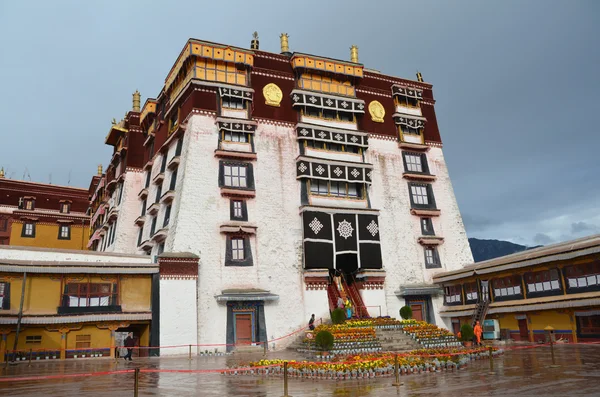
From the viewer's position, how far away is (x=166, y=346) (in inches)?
990

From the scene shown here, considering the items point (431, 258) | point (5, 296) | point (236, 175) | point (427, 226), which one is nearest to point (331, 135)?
point (236, 175)

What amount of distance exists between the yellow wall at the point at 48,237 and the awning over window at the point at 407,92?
3799 centimetres

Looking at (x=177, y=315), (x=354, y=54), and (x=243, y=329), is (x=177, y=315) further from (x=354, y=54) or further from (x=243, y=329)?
(x=354, y=54)

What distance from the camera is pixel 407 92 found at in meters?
38.8

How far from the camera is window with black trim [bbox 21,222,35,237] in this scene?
49.6 m

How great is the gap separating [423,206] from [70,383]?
2769cm

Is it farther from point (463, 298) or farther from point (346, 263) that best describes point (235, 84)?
point (463, 298)

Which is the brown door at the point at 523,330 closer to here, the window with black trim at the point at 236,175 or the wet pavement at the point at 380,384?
the wet pavement at the point at 380,384

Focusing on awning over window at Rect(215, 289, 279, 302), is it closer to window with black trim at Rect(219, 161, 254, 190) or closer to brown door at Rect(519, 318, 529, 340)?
window with black trim at Rect(219, 161, 254, 190)

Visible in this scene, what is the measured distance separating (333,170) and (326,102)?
534cm

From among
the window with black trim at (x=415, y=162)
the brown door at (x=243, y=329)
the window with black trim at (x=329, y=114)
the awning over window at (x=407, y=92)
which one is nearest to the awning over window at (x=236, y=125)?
the window with black trim at (x=329, y=114)

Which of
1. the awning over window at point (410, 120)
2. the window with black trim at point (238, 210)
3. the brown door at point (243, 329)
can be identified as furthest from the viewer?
the awning over window at point (410, 120)

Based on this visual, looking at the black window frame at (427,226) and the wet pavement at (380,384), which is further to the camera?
the black window frame at (427,226)

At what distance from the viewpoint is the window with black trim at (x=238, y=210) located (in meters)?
30.2
